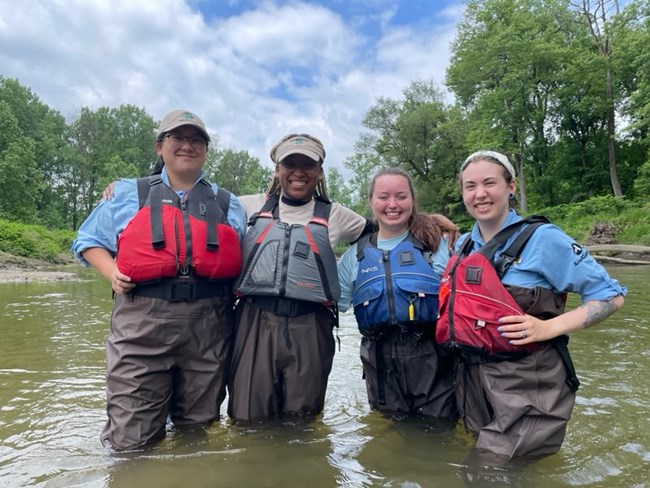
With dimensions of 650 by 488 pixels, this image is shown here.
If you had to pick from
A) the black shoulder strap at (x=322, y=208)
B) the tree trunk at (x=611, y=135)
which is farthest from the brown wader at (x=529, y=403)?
the tree trunk at (x=611, y=135)

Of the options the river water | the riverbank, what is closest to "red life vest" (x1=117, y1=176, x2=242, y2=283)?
the river water

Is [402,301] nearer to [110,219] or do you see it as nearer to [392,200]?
[392,200]

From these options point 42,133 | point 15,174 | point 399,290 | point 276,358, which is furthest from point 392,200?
point 42,133

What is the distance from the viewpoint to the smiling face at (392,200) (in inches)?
147

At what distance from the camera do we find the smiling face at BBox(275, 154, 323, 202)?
12.1 ft

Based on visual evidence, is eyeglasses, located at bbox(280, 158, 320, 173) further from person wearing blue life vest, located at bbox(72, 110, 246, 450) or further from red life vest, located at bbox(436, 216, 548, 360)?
red life vest, located at bbox(436, 216, 548, 360)

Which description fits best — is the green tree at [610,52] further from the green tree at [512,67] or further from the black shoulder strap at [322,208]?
the black shoulder strap at [322,208]

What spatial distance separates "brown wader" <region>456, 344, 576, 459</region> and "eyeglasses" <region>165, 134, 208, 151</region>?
242cm

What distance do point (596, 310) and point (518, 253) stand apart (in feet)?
1.74

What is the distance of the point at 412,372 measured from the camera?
12.2ft

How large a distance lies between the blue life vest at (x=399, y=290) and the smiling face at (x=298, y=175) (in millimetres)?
695

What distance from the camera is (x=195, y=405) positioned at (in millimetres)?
3504

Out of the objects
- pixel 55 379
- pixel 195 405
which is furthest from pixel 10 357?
pixel 195 405

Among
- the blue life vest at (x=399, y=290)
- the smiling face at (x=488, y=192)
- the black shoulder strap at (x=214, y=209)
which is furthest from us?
the blue life vest at (x=399, y=290)
